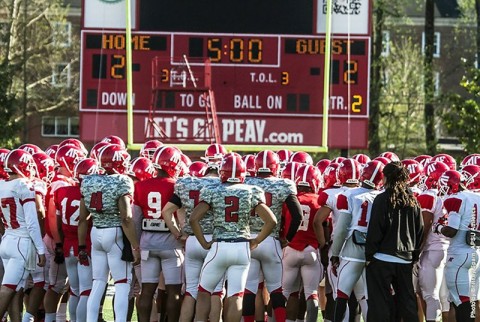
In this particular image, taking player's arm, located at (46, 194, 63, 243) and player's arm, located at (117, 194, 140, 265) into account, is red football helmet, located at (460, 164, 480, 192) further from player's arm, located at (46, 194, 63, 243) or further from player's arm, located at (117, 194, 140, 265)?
player's arm, located at (46, 194, 63, 243)

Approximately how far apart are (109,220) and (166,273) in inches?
37.9

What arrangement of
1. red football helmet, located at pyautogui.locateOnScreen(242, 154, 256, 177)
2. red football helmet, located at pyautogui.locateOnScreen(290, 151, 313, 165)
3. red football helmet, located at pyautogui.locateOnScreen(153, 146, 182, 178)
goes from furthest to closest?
red football helmet, located at pyautogui.locateOnScreen(290, 151, 313, 165), red football helmet, located at pyautogui.locateOnScreen(242, 154, 256, 177), red football helmet, located at pyautogui.locateOnScreen(153, 146, 182, 178)

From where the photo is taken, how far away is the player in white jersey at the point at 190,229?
37.2 feet

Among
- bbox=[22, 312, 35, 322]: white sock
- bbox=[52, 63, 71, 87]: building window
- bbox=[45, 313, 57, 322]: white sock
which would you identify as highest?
bbox=[52, 63, 71, 87]: building window

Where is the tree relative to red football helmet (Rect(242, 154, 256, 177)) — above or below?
above

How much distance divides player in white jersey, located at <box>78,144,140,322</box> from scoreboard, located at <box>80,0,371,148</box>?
7624 millimetres

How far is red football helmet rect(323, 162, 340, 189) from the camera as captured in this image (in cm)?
1229

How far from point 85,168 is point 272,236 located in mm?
1887

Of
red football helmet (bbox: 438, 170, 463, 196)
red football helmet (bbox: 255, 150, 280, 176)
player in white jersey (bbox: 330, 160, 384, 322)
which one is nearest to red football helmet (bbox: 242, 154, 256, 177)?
red football helmet (bbox: 255, 150, 280, 176)

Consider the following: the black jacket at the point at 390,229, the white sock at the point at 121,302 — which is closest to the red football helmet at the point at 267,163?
the black jacket at the point at 390,229

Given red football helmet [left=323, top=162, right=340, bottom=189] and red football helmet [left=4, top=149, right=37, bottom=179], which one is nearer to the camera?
red football helmet [left=4, top=149, right=37, bottom=179]

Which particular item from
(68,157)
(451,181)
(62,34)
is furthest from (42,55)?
(451,181)

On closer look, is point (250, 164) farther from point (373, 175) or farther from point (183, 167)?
point (373, 175)

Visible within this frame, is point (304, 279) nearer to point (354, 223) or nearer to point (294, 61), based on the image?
point (354, 223)
